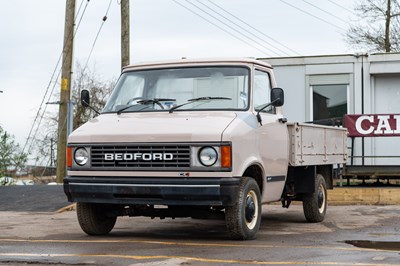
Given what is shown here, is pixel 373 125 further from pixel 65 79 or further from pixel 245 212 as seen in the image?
pixel 245 212

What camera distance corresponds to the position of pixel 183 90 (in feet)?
30.9

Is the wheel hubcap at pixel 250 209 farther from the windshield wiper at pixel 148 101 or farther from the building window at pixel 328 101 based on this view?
the building window at pixel 328 101

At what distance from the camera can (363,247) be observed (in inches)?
323

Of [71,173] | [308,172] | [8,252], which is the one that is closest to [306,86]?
[308,172]

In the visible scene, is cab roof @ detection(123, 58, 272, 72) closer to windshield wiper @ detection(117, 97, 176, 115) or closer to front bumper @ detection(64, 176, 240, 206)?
windshield wiper @ detection(117, 97, 176, 115)

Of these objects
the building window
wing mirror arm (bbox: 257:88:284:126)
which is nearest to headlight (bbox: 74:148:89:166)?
wing mirror arm (bbox: 257:88:284:126)

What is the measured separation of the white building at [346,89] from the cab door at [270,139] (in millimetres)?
8441

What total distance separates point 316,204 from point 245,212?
3158 millimetres

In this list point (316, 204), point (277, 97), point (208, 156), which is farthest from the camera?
point (316, 204)

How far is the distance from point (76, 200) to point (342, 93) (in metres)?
11.9

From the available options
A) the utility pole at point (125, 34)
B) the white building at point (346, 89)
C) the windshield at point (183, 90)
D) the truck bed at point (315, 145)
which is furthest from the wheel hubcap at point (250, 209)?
the utility pole at point (125, 34)

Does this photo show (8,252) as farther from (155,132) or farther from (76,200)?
(155,132)

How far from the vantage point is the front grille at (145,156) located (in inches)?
328

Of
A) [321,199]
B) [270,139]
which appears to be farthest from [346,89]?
[270,139]
